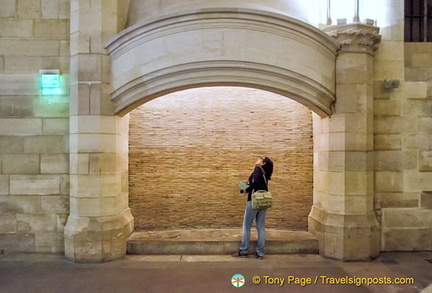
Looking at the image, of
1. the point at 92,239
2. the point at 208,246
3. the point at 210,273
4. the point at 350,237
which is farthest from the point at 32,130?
the point at 350,237

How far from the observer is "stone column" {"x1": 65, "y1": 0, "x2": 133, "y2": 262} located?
5.34 metres

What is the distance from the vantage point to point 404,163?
19.2 feet

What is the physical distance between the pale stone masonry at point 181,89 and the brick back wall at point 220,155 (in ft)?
2.65

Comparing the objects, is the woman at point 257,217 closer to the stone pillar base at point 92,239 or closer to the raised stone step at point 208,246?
the raised stone step at point 208,246

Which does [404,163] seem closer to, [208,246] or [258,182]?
[258,182]

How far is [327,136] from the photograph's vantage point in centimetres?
569

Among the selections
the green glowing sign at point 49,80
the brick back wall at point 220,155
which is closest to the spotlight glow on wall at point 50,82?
the green glowing sign at point 49,80

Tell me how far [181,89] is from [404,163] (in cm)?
405

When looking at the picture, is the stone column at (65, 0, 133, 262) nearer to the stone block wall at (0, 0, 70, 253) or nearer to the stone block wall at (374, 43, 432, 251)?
the stone block wall at (0, 0, 70, 253)

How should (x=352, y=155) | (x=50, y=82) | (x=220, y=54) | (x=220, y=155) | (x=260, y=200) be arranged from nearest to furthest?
(x=220, y=54) < (x=260, y=200) < (x=352, y=155) < (x=50, y=82) < (x=220, y=155)

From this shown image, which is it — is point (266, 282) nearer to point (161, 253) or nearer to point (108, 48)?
point (161, 253)

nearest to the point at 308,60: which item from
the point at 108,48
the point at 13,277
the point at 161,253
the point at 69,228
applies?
the point at 108,48

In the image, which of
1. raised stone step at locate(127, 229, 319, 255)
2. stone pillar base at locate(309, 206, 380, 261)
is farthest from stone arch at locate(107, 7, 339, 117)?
raised stone step at locate(127, 229, 319, 255)

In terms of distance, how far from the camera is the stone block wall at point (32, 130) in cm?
568
